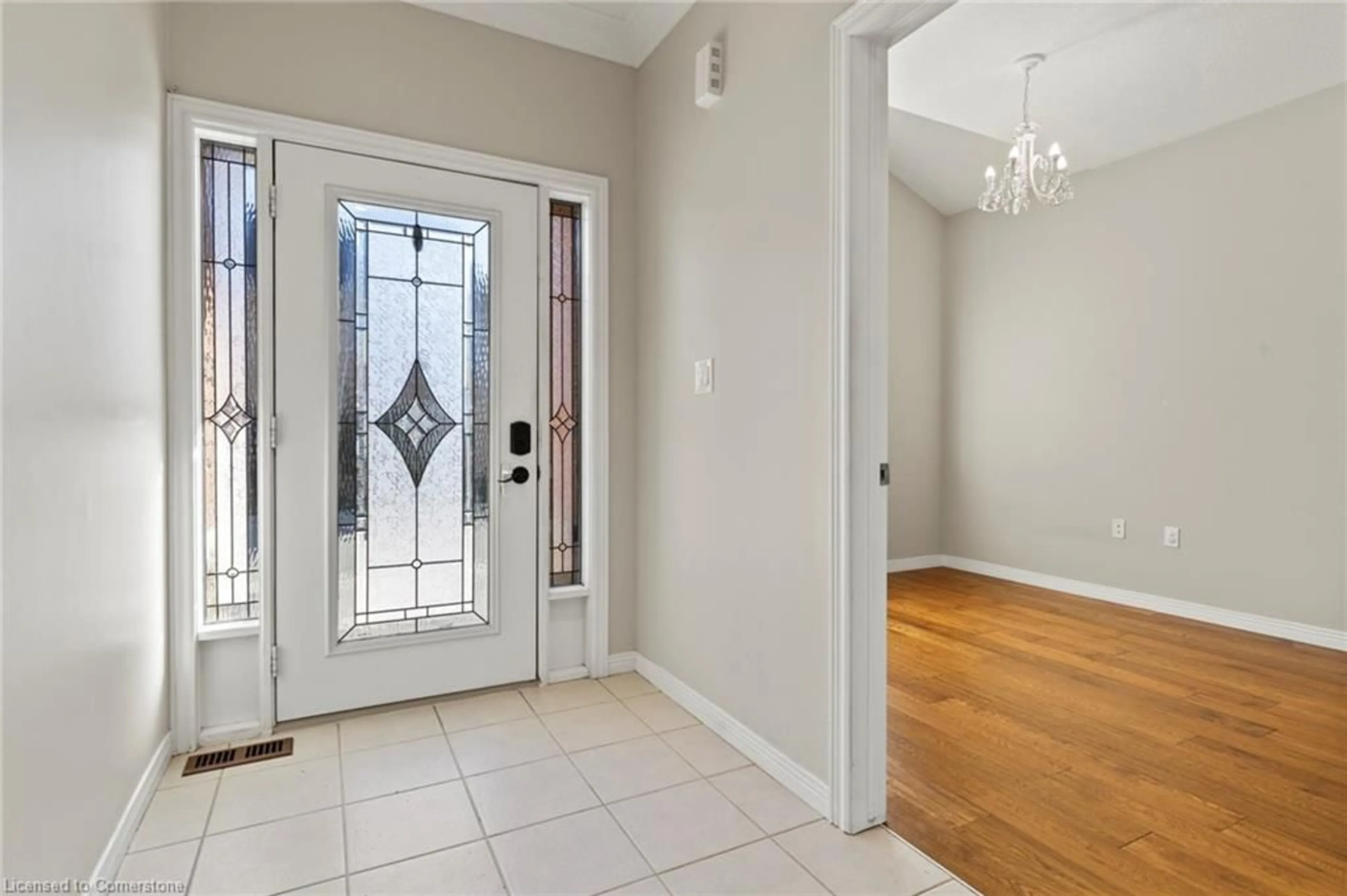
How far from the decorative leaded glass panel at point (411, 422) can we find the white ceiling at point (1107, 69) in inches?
85.9

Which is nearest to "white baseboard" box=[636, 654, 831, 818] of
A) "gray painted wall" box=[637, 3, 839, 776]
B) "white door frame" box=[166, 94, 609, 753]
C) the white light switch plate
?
"gray painted wall" box=[637, 3, 839, 776]

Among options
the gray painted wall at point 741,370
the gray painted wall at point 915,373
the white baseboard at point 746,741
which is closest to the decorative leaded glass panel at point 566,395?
the gray painted wall at point 741,370

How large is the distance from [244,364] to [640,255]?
157cm

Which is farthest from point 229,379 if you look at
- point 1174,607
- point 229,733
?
point 1174,607

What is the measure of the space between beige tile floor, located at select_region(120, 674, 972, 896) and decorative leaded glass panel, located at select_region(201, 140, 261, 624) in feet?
1.90

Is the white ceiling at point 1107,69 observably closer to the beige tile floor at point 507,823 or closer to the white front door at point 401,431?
the white front door at point 401,431

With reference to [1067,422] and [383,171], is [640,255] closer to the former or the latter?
[383,171]

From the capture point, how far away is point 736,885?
1.57 m

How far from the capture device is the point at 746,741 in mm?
2211

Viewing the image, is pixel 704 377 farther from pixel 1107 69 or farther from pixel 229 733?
pixel 1107 69

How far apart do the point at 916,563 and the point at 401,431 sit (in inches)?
160

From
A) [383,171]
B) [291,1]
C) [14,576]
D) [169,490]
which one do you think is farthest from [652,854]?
[291,1]

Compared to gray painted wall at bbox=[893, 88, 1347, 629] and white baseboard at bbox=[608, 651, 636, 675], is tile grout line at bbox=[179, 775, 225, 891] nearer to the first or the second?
white baseboard at bbox=[608, 651, 636, 675]

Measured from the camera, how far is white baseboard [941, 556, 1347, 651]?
135 inches
